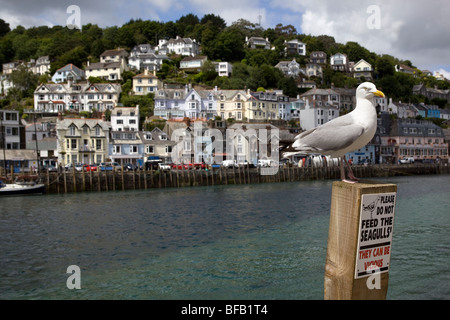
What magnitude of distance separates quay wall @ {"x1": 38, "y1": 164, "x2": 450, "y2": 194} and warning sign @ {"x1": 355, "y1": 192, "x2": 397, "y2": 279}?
46657 mm

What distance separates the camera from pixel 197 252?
53.8ft

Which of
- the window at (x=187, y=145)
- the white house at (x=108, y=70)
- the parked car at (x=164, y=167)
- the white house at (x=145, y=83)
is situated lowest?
the parked car at (x=164, y=167)

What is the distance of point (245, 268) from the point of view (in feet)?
44.7

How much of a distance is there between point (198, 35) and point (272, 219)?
124957 mm

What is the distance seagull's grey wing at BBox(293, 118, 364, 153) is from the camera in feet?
17.0

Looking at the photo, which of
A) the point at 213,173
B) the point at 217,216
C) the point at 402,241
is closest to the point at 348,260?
the point at 402,241

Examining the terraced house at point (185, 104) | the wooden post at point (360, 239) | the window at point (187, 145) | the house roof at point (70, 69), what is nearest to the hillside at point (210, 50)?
the house roof at point (70, 69)

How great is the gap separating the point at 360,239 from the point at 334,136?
66.9 inches

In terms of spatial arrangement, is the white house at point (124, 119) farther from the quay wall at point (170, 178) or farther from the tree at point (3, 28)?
the tree at point (3, 28)

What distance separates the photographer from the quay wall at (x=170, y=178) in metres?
47.4

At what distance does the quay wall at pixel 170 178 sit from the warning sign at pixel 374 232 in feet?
153

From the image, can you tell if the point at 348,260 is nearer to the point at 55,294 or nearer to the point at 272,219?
the point at 55,294

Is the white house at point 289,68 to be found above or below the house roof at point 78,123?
above

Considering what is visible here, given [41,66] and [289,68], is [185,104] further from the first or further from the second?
[41,66]
